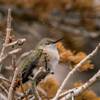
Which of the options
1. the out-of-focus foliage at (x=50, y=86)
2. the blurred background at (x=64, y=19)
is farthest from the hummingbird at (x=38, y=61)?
the blurred background at (x=64, y=19)

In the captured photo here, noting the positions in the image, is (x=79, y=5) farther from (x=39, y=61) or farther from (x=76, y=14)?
(x=39, y=61)

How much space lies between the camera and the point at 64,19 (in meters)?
8.89

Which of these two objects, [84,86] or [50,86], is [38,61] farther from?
[84,86]

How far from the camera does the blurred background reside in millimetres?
8180

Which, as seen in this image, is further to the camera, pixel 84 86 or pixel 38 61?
pixel 38 61

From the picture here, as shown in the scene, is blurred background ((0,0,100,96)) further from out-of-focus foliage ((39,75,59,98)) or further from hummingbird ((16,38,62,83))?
hummingbird ((16,38,62,83))

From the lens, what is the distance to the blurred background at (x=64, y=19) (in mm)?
8180

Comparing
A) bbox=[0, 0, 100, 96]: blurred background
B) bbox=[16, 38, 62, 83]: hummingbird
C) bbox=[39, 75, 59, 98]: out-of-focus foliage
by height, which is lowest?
bbox=[0, 0, 100, 96]: blurred background

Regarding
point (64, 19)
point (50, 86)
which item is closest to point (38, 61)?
point (50, 86)

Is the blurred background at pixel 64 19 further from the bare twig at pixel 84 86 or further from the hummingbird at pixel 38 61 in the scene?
the bare twig at pixel 84 86

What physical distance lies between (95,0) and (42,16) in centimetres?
80

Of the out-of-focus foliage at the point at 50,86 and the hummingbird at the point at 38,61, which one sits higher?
the hummingbird at the point at 38,61

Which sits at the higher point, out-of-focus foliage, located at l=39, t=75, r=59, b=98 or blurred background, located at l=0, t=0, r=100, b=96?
out-of-focus foliage, located at l=39, t=75, r=59, b=98

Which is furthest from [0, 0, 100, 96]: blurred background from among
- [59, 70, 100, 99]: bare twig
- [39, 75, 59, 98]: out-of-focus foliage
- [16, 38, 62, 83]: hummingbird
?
[59, 70, 100, 99]: bare twig
